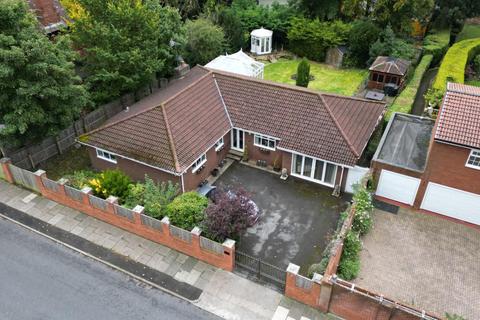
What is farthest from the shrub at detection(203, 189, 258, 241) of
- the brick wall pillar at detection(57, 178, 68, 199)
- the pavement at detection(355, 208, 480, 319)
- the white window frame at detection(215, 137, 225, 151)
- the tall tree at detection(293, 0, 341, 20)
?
the tall tree at detection(293, 0, 341, 20)

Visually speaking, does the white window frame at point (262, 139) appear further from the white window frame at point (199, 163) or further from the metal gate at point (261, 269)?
the metal gate at point (261, 269)

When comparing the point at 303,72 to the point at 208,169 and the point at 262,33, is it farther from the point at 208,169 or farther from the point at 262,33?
the point at 208,169

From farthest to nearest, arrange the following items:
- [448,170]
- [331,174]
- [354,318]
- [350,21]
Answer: [350,21] < [331,174] < [448,170] < [354,318]

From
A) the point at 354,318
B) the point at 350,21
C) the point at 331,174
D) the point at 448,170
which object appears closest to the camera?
the point at 354,318

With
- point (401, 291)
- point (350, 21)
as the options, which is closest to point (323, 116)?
point (401, 291)

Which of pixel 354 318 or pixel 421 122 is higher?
pixel 421 122

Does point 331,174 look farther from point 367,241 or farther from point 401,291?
point 401,291
